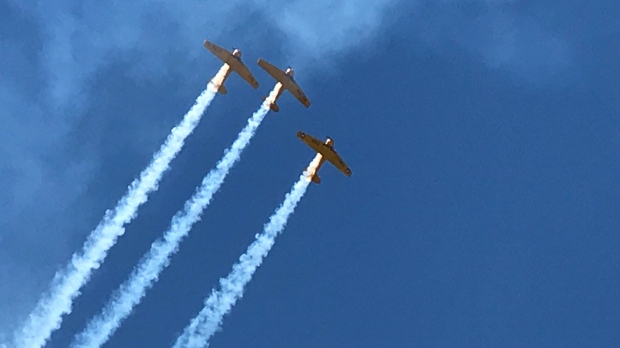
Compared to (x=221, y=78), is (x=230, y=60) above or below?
above

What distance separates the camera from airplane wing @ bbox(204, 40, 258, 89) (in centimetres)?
12712

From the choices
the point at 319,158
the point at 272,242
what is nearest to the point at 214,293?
the point at 272,242

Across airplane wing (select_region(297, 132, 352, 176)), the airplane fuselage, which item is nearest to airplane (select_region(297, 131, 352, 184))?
airplane wing (select_region(297, 132, 352, 176))

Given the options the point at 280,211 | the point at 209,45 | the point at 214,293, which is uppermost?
the point at 209,45

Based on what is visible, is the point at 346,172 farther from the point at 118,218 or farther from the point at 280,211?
the point at 118,218

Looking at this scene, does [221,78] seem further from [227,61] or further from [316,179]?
[316,179]

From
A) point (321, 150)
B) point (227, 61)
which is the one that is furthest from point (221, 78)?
point (321, 150)

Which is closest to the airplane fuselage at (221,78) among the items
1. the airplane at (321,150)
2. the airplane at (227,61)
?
the airplane at (227,61)

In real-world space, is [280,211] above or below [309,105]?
below

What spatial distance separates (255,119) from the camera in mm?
→ 128000

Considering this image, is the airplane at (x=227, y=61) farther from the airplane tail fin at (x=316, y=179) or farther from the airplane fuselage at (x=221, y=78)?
the airplane tail fin at (x=316, y=179)

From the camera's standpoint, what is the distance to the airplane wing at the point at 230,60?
127 meters

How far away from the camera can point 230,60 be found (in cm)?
12788

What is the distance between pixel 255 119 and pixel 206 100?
16.1 feet
